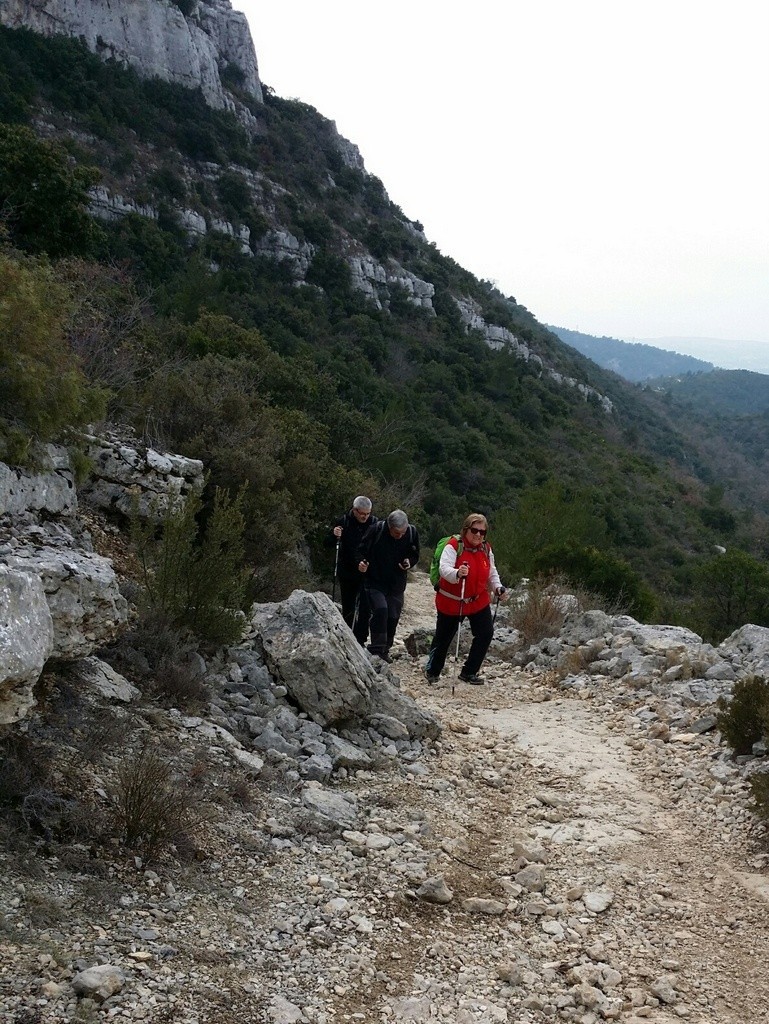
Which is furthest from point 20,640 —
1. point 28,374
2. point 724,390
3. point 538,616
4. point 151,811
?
point 724,390

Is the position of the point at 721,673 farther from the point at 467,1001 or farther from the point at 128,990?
the point at 128,990

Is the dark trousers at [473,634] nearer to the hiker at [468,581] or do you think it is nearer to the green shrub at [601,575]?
the hiker at [468,581]

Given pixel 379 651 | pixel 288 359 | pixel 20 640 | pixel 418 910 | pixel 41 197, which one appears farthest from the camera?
pixel 288 359

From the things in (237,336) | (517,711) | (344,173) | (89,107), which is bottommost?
(517,711)

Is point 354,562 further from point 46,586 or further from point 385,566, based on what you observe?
point 46,586

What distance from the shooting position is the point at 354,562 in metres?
7.81

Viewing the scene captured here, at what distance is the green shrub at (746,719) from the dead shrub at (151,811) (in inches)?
158

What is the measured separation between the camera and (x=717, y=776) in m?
5.50

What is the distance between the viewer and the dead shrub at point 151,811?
3420 mm

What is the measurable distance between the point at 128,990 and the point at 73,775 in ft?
3.92

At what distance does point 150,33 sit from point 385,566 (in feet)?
174

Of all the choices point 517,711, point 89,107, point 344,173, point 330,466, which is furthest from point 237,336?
point 344,173

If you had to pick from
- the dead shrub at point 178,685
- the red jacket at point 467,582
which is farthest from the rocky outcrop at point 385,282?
the dead shrub at point 178,685

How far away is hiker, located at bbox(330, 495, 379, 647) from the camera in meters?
7.73
